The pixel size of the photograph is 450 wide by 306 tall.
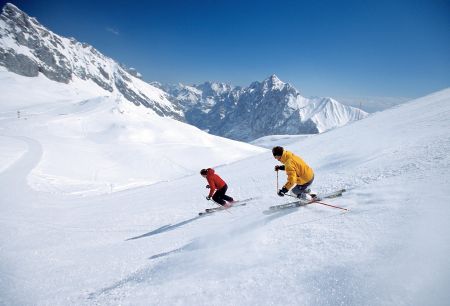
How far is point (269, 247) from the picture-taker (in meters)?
6.34

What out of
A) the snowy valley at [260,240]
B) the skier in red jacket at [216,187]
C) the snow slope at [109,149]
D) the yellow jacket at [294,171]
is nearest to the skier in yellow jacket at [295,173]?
the yellow jacket at [294,171]

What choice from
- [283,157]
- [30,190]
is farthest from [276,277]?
[30,190]

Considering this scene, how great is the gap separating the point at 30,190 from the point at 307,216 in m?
21.2

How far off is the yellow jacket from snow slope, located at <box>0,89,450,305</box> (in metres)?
0.91

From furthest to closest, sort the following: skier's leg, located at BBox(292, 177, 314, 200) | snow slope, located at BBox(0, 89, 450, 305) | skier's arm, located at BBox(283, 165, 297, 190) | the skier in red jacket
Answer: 1. the skier in red jacket
2. skier's leg, located at BBox(292, 177, 314, 200)
3. skier's arm, located at BBox(283, 165, 297, 190)
4. snow slope, located at BBox(0, 89, 450, 305)

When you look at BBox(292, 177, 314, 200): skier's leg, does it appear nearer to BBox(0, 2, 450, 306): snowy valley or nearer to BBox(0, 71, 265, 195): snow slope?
BBox(0, 2, 450, 306): snowy valley

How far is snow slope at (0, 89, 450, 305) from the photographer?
15.5ft

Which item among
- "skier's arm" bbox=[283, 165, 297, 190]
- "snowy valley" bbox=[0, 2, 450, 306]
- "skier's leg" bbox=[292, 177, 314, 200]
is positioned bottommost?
"snowy valley" bbox=[0, 2, 450, 306]

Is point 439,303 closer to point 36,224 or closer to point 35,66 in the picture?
point 36,224

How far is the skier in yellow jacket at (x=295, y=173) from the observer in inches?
326

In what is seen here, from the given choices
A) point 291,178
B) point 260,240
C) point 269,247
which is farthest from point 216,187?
point 269,247

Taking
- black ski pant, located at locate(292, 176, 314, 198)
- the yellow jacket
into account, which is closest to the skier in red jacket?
black ski pant, located at locate(292, 176, 314, 198)

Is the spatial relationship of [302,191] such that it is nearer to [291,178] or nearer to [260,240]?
[291,178]

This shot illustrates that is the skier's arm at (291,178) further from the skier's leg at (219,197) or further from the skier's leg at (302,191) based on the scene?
the skier's leg at (219,197)
